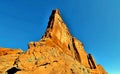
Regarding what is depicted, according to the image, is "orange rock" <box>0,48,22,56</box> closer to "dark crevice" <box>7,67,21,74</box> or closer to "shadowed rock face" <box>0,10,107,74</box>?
"shadowed rock face" <box>0,10,107,74</box>

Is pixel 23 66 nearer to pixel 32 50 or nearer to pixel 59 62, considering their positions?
pixel 32 50

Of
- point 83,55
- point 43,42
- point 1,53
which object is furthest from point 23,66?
point 83,55

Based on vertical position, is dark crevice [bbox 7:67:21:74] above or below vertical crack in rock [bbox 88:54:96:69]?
below

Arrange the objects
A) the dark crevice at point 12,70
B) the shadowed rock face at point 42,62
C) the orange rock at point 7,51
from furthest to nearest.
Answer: the orange rock at point 7,51, the dark crevice at point 12,70, the shadowed rock face at point 42,62

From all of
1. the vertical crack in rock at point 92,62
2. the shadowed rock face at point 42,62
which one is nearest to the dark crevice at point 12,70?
the shadowed rock face at point 42,62

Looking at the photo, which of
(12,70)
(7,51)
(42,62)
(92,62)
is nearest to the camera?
(12,70)

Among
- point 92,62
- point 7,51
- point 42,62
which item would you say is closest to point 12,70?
point 42,62

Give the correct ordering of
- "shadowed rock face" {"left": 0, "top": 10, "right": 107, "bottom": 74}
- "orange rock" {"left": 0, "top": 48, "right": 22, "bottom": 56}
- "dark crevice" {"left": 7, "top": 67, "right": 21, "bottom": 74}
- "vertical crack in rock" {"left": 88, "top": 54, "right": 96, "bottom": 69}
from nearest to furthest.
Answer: "shadowed rock face" {"left": 0, "top": 10, "right": 107, "bottom": 74}
"dark crevice" {"left": 7, "top": 67, "right": 21, "bottom": 74}
"orange rock" {"left": 0, "top": 48, "right": 22, "bottom": 56}
"vertical crack in rock" {"left": 88, "top": 54, "right": 96, "bottom": 69}

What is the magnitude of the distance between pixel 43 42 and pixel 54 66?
13.7 m

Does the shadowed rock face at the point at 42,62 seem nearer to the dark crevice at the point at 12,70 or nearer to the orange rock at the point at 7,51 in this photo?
the dark crevice at the point at 12,70

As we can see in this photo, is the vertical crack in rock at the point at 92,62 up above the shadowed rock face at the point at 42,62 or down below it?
above

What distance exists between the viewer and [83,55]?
91.3m

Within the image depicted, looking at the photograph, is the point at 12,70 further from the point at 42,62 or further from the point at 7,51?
the point at 7,51

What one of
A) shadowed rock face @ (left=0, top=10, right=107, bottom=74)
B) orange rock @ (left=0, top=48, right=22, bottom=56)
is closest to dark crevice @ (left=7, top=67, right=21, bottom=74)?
shadowed rock face @ (left=0, top=10, right=107, bottom=74)
